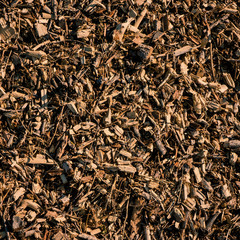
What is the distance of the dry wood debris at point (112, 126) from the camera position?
2.02 m

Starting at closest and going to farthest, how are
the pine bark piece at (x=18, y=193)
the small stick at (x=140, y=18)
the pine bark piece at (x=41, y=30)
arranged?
the pine bark piece at (x=18, y=193), the pine bark piece at (x=41, y=30), the small stick at (x=140, y=18)

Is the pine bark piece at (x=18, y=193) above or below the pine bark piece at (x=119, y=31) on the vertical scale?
below

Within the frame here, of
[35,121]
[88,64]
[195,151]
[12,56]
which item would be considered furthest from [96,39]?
[195,151]

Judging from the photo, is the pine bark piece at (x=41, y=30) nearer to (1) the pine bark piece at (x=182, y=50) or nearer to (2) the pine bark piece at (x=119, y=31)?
(2) the pine bark piece at (x=119, y=31)

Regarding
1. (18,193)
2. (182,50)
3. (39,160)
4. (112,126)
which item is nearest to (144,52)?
(182,50)

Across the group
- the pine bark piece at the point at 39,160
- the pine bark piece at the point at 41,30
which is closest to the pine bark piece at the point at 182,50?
the pine bark piece at the point at 41,30

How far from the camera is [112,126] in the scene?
2121 millimetres

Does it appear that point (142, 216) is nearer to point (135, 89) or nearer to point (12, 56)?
point (135, 89)

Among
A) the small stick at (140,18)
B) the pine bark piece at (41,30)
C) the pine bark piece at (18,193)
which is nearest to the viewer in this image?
the pine bark piece at (18,193)

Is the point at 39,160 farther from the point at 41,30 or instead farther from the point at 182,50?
the point at 182,50

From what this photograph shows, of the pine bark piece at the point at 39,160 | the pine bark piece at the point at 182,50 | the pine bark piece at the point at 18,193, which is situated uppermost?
the pine bark piece at the point at 182,50

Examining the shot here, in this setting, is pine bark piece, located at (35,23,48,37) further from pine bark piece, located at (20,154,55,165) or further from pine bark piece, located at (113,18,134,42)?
pine bark piece, located at (20,154,55,165)

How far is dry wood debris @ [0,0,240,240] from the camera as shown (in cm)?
202

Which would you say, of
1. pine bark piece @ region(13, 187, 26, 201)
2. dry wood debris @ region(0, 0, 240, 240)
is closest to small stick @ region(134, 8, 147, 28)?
dry wood debris @ region(0, 0, 240, 240)
